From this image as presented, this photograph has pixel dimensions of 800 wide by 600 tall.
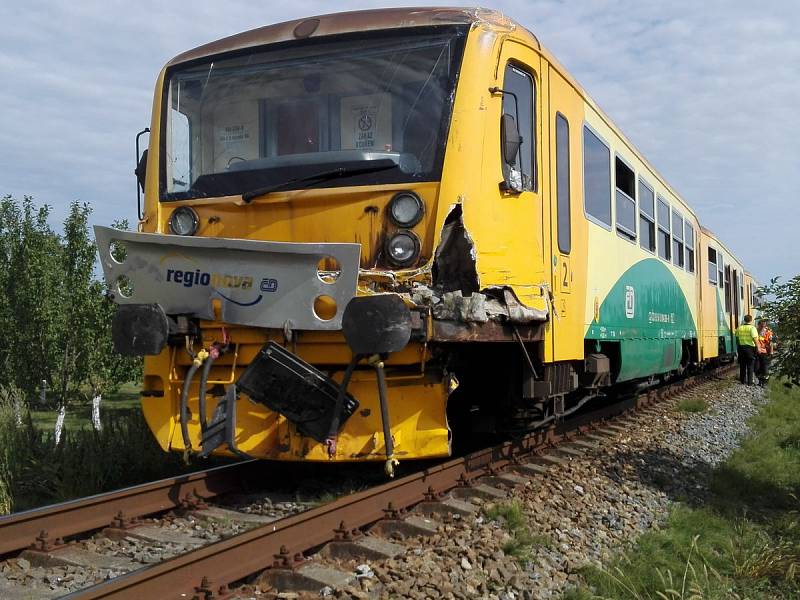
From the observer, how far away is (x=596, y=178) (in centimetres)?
734

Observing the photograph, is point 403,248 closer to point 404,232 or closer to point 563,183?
point 404,232

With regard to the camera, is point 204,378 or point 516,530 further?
point 204,378

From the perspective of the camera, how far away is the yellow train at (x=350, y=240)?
479 centimetres

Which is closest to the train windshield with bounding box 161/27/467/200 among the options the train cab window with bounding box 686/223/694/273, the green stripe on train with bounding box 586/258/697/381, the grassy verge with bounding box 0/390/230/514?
the grassy verge with bounding box 0/390/230/514

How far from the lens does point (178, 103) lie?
5926 millimetres

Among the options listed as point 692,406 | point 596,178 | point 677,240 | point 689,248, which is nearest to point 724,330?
point 689,248

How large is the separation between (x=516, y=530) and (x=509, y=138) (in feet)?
7.80

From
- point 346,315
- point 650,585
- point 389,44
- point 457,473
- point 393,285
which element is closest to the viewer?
point 650,585

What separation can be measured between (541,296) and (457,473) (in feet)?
4.47

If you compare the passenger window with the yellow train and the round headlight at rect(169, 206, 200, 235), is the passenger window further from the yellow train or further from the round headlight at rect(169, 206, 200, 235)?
the round headlight at rect(169, 206, 200, 235)

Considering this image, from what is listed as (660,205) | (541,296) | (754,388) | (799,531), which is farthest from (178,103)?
(754,388)

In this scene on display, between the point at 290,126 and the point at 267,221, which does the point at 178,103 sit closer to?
the point at 290,126

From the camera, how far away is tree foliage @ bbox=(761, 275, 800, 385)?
19.7 ft

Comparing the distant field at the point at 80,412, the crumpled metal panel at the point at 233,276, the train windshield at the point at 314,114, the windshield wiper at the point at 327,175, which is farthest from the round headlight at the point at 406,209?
the distant field at the point at 80,412
